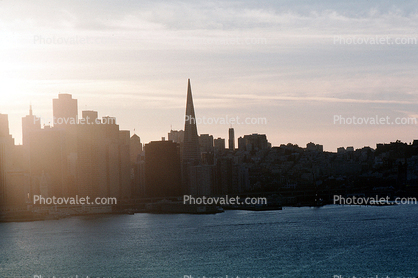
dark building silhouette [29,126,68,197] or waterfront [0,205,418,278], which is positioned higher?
dark building silhouette [29,126,68,197]

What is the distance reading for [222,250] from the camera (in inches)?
1352

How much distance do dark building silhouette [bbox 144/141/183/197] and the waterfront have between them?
35729 millimetres

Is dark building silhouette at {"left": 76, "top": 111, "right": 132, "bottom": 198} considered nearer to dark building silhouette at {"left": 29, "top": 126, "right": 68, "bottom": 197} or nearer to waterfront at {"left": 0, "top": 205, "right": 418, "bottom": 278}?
dark building silhouette at {"left": 29, "top": 126, "right": 68, "bottom": 197}

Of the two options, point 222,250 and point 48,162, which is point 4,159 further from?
point 222,250

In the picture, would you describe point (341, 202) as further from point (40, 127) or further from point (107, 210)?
point (40, 127)

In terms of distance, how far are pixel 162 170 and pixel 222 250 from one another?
2078 inches

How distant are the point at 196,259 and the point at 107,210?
1860 inches

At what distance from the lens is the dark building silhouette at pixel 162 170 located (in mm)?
86188

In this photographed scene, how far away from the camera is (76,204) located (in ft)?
261

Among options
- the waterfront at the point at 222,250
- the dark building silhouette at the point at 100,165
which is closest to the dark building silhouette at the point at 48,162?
the dark building silhouette at the point at 100,165

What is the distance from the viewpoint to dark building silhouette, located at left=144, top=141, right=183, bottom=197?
86188 mm

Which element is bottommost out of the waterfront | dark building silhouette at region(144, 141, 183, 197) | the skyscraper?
the waterfront

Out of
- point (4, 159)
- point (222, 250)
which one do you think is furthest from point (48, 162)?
point (222, 250)

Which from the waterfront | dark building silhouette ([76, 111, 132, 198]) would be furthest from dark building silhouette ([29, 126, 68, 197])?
the waterfront
